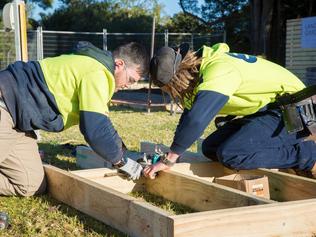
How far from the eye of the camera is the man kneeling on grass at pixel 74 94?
346cm

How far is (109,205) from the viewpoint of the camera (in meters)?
3.23

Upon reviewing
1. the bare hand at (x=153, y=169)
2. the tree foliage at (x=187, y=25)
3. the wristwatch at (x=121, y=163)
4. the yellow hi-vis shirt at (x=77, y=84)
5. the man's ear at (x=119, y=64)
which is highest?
the tree foliage at (x=187, y=25)

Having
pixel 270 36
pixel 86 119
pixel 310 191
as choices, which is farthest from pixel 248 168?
pixel 270 36

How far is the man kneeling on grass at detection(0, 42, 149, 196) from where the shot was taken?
3.46 m

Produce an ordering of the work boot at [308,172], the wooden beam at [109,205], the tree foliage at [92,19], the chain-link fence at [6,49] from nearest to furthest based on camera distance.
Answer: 1. the wooden beam at [109,205]
2. the work boot at [308,172]
3. the chain-link fence at [6,49]
4. the tree foliage at [92,19]

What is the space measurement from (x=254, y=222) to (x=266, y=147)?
4.35 feet

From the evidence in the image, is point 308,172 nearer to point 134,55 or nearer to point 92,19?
point 134,55

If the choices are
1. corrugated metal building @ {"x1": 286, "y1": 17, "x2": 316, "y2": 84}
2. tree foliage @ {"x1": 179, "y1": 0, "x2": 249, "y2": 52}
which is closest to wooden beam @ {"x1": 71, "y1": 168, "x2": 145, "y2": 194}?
corrugated metal building @ {"x1": 286, "y1": 17, "x2": 316, "y2": 84}

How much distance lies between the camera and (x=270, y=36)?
21547mm

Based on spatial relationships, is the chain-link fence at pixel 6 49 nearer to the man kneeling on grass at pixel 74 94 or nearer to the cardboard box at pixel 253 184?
the man kneeling on grass at pixel 74 94

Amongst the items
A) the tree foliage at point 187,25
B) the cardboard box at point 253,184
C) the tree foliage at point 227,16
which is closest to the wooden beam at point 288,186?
the cardboard box at point 253,184

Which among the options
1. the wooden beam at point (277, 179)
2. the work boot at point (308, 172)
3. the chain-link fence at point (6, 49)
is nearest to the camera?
the wooden beam at point (277, 179)

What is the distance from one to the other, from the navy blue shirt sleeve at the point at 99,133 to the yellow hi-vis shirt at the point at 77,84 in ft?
0.15

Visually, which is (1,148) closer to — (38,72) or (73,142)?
(38,72)
